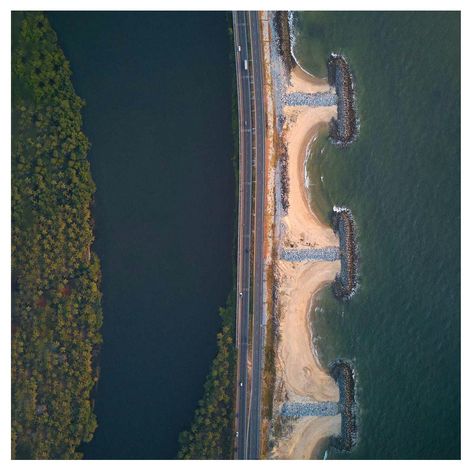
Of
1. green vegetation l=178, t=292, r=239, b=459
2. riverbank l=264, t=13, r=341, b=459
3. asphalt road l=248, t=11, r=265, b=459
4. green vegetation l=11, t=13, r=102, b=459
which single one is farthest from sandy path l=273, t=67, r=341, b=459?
green vegetation l=11, t=13, r=102, b=459

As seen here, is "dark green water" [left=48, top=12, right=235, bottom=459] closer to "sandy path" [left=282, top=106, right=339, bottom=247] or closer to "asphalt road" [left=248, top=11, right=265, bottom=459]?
"asphalt road" [left=248, top=11, right=265, bottom=459]

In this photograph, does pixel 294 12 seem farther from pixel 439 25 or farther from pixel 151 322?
pixel 151 322

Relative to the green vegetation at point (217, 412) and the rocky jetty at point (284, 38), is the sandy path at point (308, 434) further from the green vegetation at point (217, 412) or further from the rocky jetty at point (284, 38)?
the rocky jetty at point (284, 38)

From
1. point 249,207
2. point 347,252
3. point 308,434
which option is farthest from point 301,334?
point 249,207

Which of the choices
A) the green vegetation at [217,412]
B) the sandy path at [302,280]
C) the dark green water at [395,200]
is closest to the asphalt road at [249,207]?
the green vegetation at [217,412]

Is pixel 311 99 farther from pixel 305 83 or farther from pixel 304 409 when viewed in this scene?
pixel 304 409

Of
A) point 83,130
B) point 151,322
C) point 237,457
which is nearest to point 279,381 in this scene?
point 237,457
